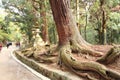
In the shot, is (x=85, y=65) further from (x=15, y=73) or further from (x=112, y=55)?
(x=15, y=73)

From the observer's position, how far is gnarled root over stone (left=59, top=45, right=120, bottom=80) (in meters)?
6.29

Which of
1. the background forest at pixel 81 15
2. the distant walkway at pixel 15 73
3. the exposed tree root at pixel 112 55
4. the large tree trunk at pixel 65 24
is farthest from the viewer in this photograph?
the background forest at pixel 81 15

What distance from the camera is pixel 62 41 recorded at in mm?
10930

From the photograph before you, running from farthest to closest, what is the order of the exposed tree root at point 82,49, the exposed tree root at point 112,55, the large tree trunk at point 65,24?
the large tree trunk at point 65,24
the exposed tree root at point 82,49
the exposed tree root at point 112,55

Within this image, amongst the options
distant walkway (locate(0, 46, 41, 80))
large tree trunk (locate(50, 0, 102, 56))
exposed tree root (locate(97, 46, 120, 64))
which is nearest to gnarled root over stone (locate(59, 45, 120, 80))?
exposed tree root (locate(97, 46, 120, 64))

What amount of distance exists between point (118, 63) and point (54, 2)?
4976mm

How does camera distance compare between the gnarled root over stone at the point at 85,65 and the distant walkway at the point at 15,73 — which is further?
the distant walkway at the point at 15,73

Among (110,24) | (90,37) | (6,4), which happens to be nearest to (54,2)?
(110,24)

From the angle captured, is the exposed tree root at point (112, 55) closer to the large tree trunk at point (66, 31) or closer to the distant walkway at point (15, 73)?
the large tree trunk at point (66, 31)

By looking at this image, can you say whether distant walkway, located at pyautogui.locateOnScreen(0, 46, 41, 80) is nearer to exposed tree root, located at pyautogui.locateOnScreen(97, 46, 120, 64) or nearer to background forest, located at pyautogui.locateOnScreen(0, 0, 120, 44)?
exposed tree root, located at pyautogui.locateOnScreen(97, 46, 120, 64)

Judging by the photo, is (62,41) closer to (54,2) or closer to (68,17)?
(68,17)

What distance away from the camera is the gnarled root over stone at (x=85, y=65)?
6289 millimetres

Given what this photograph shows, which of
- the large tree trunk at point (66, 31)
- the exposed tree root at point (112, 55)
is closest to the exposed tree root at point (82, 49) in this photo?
the large tree trunk at point (66, 31)

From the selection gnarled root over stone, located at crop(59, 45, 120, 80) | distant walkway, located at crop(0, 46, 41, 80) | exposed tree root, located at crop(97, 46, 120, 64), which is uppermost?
exposed tree root, located at crop(97, 46, 120, 64)
